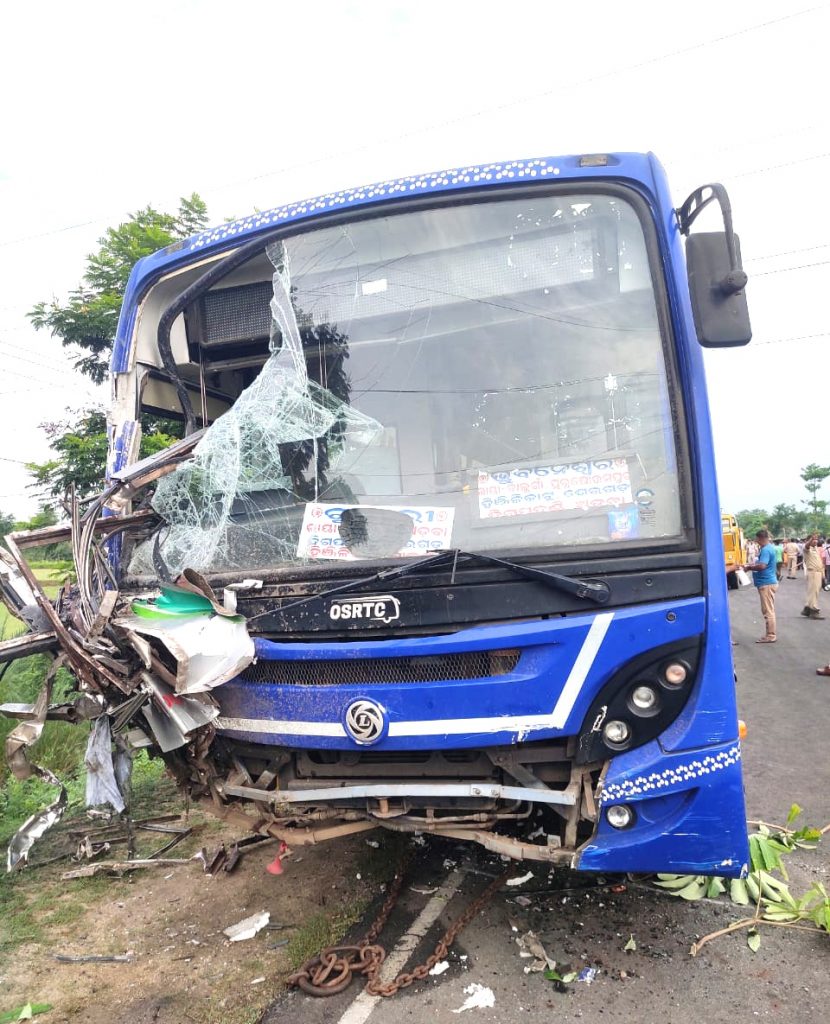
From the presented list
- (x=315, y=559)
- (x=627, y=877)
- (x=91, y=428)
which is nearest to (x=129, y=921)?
(x=315, y=559)

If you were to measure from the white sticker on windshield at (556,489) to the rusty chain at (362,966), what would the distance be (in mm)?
1879

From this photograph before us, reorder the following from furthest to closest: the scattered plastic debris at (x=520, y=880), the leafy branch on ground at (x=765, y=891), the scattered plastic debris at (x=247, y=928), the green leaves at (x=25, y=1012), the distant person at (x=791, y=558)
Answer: the distant person at (x=791, y=558) → the scattered plastic debris at (x=520, y=880) → the scattered plastic debris at (x=247, y=928) → the leafy branch on ground at (x=765, y=891) → the green leaves at (x=25, y=1012)

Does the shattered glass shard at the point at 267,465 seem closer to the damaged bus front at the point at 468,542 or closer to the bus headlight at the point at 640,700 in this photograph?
the damaged bus front at the point at 468,542

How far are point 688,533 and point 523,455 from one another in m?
0.71

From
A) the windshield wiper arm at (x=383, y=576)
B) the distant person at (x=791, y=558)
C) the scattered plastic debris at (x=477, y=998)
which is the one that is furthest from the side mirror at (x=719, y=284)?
the distant person at (x=791, y=558)

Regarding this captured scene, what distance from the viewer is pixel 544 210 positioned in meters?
3.09

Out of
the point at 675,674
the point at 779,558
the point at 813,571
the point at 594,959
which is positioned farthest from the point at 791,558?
the point at 675,674

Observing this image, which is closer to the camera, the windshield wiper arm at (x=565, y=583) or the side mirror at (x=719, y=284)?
the windshield wiper arm at (x=565, y=583)

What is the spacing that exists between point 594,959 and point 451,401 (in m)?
2.43

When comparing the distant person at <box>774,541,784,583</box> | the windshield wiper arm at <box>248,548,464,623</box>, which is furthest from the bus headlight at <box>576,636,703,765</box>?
the distant person at <box>774,541,784,583</box>

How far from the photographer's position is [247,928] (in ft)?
11.3

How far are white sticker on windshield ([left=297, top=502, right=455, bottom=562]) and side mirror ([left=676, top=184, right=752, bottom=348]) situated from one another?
125 centimetres

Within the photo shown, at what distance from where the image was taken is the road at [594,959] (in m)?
2.71

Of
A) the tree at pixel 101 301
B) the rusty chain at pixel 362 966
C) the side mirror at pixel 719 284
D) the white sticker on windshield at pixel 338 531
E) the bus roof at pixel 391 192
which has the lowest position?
the rusty chain at pixel 362 966
